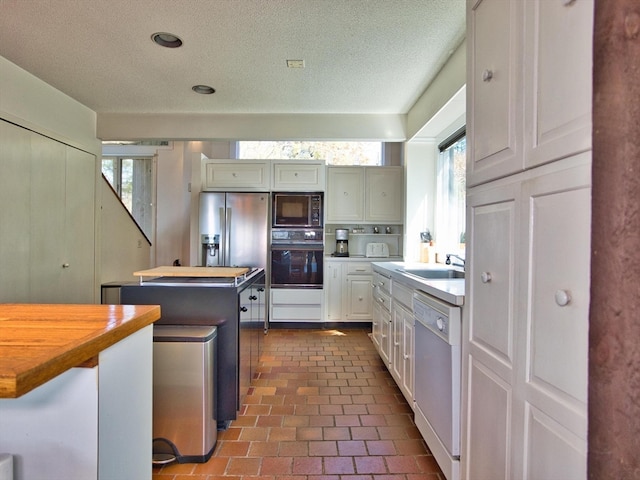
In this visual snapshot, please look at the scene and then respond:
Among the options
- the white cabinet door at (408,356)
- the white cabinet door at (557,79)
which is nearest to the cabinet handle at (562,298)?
the white cabinet door at (557,79)

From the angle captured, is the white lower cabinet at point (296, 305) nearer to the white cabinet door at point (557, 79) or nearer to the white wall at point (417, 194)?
the white wall at point (417, 194)

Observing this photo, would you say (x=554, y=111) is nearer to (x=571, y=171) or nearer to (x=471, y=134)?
(x=571, y=171)

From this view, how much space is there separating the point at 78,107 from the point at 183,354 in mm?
3212

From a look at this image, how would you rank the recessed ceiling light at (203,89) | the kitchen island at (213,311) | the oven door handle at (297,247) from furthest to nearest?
the oven door handle at (297,247) → the recessed ceiling light at (203,89) → the kitchen island at (213,311)

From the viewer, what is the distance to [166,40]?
241 centimetres

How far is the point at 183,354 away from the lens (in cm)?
180

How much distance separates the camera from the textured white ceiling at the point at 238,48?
81.3 inches

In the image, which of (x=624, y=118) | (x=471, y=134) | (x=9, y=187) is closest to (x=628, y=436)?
(x=624, y=118)

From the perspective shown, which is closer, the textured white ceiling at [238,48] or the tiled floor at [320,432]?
the tiled floor at [320,432]

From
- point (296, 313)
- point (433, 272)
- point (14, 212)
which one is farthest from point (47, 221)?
point (433, 272)

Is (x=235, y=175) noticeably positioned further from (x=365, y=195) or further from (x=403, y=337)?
(x=403, y=337)

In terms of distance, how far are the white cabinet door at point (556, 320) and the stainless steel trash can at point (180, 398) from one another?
148 cm

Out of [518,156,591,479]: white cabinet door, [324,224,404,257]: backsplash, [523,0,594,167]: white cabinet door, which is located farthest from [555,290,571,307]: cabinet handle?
[324,224,404,257]: backsplash

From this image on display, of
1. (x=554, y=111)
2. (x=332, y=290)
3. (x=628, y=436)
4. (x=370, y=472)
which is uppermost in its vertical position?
(x=554, y=111)
